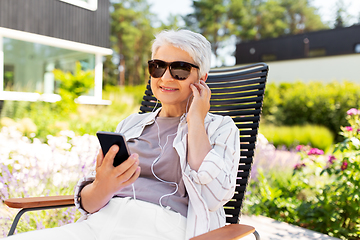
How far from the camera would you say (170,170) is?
1592 mm

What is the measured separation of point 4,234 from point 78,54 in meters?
9.03

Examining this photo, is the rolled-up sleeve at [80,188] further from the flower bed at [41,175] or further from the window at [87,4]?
the window at [87,4]

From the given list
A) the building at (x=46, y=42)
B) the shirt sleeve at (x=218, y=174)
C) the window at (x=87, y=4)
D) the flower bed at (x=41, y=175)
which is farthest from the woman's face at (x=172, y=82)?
the window at (x=87, y=4)

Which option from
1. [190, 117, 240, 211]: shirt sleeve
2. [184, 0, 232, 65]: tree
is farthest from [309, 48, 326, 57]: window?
[190, 117, 240, 211]: shirt sleeve

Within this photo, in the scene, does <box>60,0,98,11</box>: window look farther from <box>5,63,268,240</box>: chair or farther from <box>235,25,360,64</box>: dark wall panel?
<box>235,25,360,64</box>: dark wall panel

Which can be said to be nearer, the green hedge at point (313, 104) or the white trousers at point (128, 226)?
the white trousers at point (128, 226)

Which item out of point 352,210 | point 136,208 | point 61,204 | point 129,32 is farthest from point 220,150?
point 129,32

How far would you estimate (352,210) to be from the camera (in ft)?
9.36

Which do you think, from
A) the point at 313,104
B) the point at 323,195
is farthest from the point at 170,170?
the point at 313,104

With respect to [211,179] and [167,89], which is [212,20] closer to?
[167,89]

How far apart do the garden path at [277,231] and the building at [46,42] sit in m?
6.68

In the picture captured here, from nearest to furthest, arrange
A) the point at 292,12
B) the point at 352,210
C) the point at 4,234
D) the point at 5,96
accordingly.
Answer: the point at 4,234
the point at 352,210
the point at 5,96
the point at 292,12

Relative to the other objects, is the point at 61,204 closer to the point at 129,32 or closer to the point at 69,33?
the point at 69,33

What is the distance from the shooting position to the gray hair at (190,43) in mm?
1644
